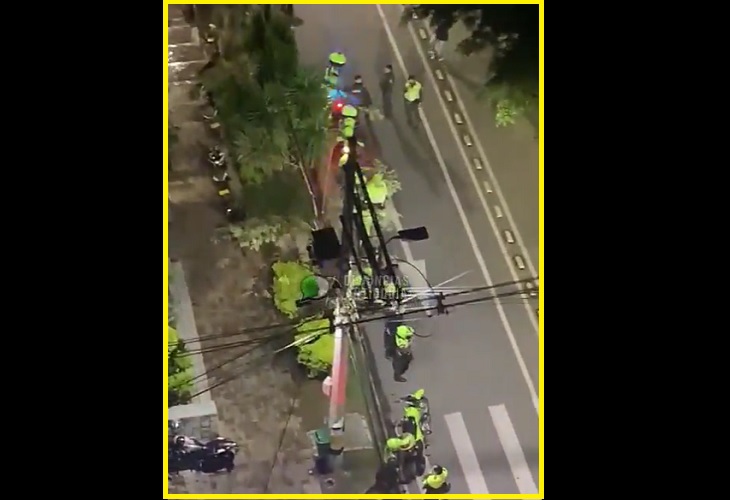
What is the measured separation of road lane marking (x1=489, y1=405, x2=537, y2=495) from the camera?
111cm

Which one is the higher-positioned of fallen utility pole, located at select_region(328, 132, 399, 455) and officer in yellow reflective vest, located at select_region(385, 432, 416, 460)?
fallen utility pole, located at select_region(328, 132, 399, 455)

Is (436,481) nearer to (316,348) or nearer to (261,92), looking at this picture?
(316,348)

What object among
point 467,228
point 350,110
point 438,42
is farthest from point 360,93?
point 467,228

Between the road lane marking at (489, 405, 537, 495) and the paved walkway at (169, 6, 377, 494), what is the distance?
0.19 metres

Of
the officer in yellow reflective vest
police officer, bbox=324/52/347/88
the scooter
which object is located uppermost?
police officer, bbox=324/52/347/88

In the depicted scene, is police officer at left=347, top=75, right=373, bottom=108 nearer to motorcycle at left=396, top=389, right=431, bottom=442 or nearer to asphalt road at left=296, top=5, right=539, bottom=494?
asphalt road at left=296, top=5, right=539, bottom=494

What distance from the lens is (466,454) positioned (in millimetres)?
1117

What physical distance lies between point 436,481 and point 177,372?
394 millimetres

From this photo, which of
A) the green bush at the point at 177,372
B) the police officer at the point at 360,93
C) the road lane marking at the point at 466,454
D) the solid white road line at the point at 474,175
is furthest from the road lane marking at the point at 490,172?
the green bush at the point at 177,372

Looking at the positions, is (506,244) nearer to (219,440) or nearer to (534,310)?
(534,310)

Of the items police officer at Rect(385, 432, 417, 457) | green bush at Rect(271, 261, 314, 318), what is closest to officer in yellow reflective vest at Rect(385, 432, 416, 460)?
police officer at Rect(385, 432, 417, 457)

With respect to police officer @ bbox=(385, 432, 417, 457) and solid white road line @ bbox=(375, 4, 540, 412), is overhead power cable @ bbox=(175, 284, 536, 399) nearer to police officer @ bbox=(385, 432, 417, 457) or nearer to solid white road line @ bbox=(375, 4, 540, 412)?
solid white road line @ bbox=(375, 4, 540, 412)

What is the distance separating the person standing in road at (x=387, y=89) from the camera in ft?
3.69
